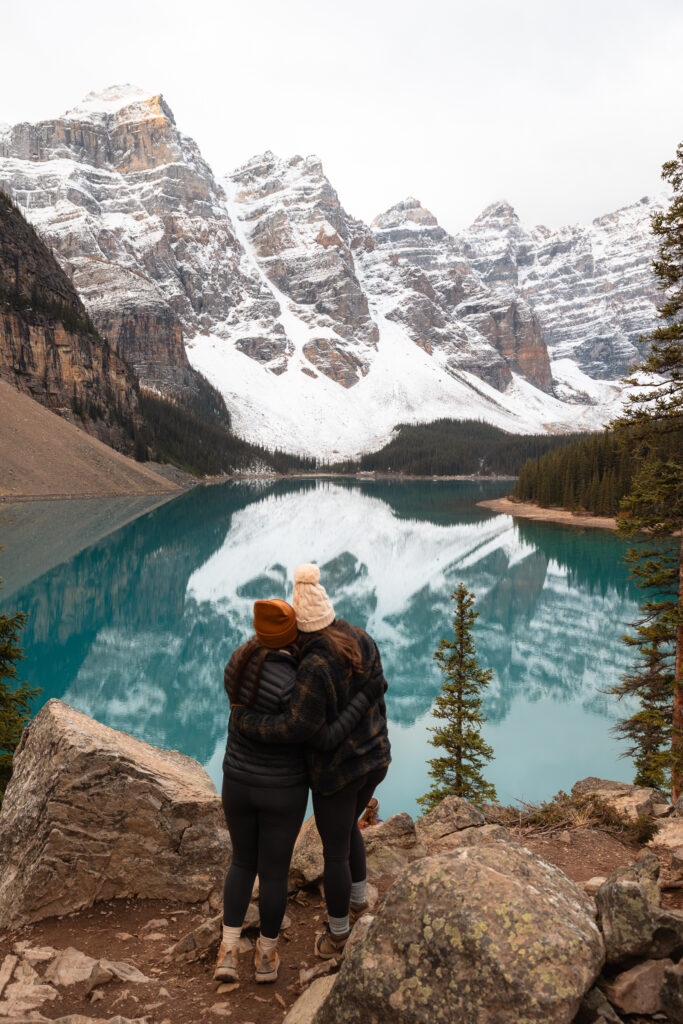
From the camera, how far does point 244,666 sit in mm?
3799

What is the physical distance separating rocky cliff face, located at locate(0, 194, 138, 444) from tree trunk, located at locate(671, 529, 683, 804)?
105m

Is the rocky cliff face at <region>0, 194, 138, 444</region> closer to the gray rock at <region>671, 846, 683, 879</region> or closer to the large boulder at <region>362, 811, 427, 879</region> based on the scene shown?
the large boulder at <region>362, 811, 427, 879</region>

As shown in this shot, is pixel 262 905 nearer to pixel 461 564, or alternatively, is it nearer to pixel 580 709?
pixel 580 709

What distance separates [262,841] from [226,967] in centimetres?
86

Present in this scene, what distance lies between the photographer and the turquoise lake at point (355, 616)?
61.2 feet

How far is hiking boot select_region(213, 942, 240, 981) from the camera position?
152 inches

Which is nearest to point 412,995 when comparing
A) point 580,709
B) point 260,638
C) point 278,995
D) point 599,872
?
point 278,995

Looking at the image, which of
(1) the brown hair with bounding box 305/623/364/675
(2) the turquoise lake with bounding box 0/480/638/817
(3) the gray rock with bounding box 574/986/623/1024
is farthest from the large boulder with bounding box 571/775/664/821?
(2) the turquoise lake with bounding box 0/480/638/817

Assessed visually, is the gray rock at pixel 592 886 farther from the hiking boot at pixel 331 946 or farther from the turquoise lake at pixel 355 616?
the turquoise lake at pixel 355 616

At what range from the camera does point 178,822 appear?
5637 mm

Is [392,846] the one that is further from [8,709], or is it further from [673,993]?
[8,709]

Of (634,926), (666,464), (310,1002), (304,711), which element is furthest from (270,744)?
(666,464)

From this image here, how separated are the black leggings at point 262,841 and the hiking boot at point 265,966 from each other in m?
0.11

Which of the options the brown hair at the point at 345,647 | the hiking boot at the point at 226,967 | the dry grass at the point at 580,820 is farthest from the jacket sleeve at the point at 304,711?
the dry grass at the point at 580,820
